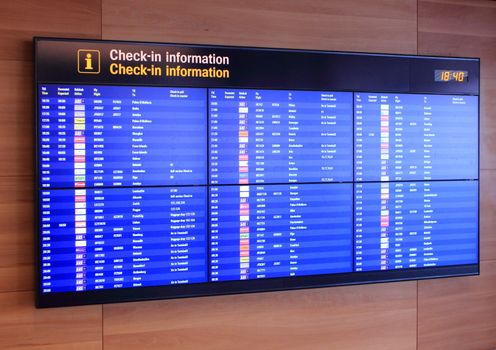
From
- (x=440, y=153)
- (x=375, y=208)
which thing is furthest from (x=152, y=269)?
(x=440, y=153)

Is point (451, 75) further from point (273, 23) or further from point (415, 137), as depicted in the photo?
point (273, 23)

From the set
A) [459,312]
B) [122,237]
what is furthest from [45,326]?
[459,312]

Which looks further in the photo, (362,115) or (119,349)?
(362,115)

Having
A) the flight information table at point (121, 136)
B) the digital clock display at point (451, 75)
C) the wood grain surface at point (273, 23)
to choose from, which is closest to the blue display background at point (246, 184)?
the flight information table at point (121, 136)

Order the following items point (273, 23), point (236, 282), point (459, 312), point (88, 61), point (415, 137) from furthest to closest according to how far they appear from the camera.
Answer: point (459, 312) < point (415, 137) < point (273, 23) < point (236, 282) < point (88, 61)

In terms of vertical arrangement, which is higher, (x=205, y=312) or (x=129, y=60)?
(x=129, y=60)

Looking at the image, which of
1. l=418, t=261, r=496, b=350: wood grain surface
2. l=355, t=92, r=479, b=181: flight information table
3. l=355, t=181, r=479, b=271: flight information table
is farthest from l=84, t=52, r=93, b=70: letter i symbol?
l=418, t=261, r=496, b=350: wood grain surface

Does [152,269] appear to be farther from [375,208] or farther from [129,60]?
[375,208]

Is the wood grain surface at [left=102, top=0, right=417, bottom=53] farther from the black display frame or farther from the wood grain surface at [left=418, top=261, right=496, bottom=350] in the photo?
the wood grain surface at [left=418, top=261, right=496, bottom=350]

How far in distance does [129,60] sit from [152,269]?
98cm

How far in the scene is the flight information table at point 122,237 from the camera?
2.42 meters

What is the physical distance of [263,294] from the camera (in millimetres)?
2771

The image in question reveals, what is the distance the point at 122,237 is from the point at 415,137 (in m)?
1.59

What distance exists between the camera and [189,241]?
259 centimetres
